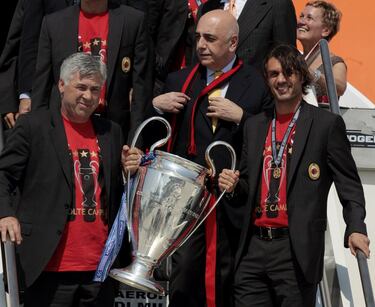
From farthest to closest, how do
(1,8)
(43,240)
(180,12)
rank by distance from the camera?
(1,8)
(180,12)
(43,240)

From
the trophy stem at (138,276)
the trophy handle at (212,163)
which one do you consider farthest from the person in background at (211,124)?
the trophy stem at (138,276)

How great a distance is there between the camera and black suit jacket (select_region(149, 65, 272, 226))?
5855 millimetres

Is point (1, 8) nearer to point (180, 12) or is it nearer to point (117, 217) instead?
point (180, 12)

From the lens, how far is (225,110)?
5.78 m

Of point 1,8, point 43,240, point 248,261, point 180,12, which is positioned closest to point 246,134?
point 248,261

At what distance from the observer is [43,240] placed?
17.4 ft

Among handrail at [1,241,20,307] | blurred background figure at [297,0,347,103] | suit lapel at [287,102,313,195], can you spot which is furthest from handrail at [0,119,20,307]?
blurred background figure at [297,0,347,103]

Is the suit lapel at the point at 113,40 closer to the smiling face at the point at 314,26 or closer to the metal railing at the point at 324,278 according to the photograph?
the metal railing at the point at 324,278

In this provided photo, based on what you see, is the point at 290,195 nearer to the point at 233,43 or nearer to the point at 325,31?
the point at 233,43

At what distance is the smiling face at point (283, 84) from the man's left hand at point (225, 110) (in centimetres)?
33

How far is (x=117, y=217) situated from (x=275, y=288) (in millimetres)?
840

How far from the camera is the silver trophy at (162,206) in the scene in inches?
211

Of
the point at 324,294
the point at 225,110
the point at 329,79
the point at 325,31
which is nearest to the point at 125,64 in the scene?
the point at 225,110

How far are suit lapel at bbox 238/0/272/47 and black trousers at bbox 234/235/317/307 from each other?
156 centimetres
